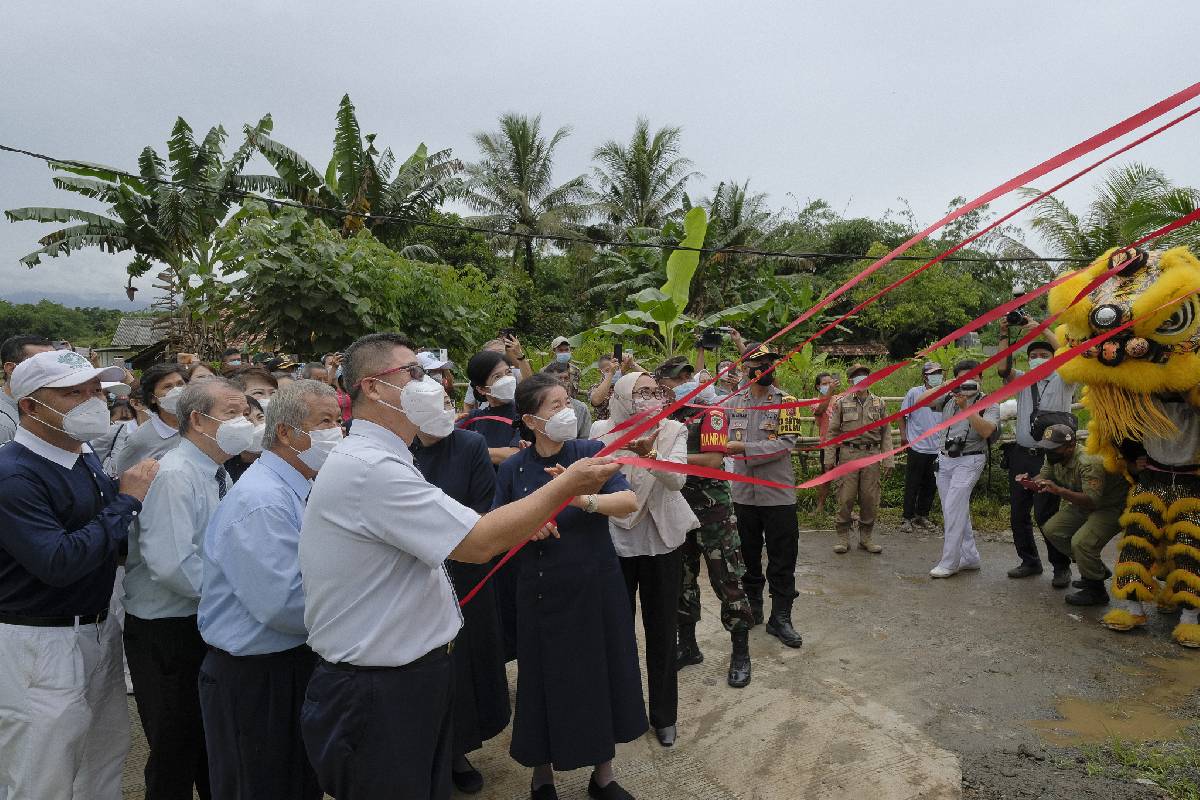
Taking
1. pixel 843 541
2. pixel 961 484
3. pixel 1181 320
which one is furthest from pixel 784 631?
pixel 1181 320

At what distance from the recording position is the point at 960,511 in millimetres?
6492

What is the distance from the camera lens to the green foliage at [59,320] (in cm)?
4347

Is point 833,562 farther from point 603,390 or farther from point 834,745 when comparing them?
point 834,745

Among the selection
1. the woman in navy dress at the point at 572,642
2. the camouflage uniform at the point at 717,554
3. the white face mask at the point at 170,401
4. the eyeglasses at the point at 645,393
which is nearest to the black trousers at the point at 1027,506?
the camouflage uniform at the point at 717,554

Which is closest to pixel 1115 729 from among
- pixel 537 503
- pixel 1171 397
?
pixel 1171 397

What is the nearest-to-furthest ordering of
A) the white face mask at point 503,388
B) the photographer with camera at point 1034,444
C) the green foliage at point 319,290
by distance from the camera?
the white face mask at point 503,388
the photographer with camera at point 1034,444
the green foliage at point 319,290

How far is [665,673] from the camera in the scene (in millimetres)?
3727

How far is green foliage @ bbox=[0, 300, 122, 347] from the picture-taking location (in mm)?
43472

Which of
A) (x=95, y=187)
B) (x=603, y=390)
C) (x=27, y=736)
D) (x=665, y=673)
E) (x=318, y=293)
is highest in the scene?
(x=95, y=187)

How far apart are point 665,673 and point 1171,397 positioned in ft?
12.6

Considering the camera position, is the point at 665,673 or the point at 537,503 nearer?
the point at 537,503

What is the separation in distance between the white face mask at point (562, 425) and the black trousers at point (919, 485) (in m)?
5.99

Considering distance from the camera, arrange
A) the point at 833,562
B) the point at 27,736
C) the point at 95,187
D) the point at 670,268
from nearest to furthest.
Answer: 1. the point at 27,736
2. the point at 833,562
3. the point at 670,268
4. the point at 95,187

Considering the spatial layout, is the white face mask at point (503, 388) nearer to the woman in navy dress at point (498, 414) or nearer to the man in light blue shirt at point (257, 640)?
the woman in navy dress at point (498, 414)
